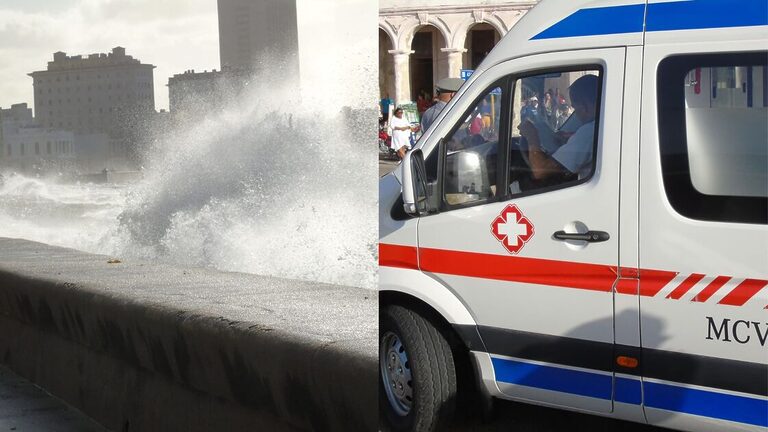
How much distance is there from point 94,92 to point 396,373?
1281 cm

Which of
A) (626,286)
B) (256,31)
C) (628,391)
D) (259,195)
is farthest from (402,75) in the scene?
(259,195)

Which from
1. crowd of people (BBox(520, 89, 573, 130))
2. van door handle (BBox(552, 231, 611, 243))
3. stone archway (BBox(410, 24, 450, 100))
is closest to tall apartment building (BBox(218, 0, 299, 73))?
stone archway (BBox(410, 24, 450, 100))

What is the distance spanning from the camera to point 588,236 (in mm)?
2568

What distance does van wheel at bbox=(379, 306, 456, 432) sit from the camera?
9.89 feet

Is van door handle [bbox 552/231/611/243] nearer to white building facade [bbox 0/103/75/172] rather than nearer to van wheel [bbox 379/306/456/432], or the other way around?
van wheel [bbox 379/306/456/432]

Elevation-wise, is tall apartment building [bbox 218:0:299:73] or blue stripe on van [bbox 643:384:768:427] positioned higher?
tall apartment building [bbox 218:0:299:73]

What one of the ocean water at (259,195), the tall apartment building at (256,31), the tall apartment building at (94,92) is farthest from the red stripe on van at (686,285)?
the tall apartment building at (94,92)

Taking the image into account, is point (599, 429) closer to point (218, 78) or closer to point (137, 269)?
point (137, 269)

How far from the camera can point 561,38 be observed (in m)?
2.67

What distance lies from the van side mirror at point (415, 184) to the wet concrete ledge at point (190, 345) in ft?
2.28

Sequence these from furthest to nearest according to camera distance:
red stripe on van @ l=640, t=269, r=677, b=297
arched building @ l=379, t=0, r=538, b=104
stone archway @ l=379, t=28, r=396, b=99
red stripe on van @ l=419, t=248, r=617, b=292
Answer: stone archway @ l=379, t=28, r=396, b=99, arched building @ l=379, t=0, r=538, b=104, red stripe on van @ l=419, t=248, r=617, b=292, red stripe on van @ l=640, t=269, r=677, b=297

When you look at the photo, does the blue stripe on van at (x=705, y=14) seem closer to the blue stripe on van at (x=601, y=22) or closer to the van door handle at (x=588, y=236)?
the blue stripe on van at (x=601, y=22)

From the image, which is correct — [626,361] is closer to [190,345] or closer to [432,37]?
[432,37]

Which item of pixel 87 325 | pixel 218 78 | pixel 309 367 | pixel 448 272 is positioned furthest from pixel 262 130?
pixel 448 272
